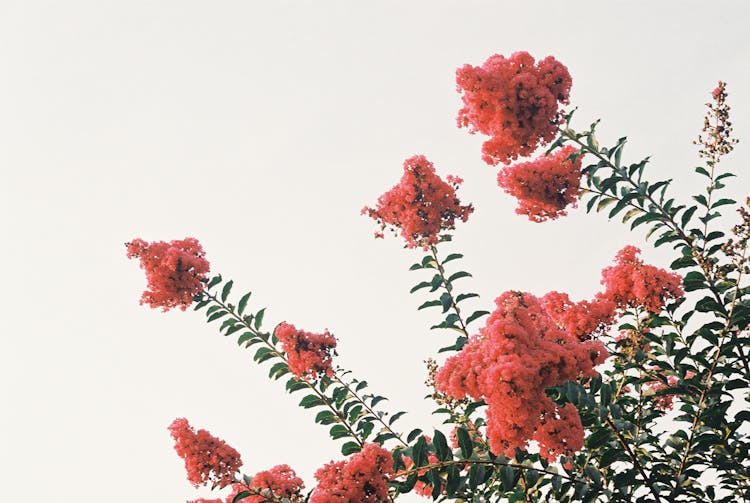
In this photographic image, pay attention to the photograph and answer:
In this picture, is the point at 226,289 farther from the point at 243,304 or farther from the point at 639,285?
the point at 639,285

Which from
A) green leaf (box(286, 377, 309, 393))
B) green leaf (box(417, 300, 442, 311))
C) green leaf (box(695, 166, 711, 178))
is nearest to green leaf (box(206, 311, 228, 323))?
green leaf (box(286, 377, 309, 393))

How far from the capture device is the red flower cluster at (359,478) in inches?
170

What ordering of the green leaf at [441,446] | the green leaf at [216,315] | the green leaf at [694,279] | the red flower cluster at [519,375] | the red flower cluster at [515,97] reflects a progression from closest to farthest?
the red flower cluster at [519,375] < the green leaf at [441,446] < the red flower cluster at [515,97] < the green leaf at [694,279] < the green leaf at [216,315]

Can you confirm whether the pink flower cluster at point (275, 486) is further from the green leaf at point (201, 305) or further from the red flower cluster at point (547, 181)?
the red flower cluster at point (547, 181)

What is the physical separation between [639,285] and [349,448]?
2.99m

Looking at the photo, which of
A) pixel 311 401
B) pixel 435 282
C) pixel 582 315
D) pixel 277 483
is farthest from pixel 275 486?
pixel 582 315

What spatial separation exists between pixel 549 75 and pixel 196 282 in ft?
12.8

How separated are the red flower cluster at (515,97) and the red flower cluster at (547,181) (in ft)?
1.26

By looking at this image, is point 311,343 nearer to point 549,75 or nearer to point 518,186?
point 518,186

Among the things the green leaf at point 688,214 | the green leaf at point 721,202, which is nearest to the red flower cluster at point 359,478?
the green leaf at point 688,214

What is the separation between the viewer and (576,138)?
5793 millimetres

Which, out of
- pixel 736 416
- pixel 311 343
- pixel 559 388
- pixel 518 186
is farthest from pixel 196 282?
pixel 736 416

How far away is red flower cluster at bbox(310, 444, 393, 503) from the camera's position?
4316mm

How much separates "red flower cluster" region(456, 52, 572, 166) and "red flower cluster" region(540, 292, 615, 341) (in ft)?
4.69
